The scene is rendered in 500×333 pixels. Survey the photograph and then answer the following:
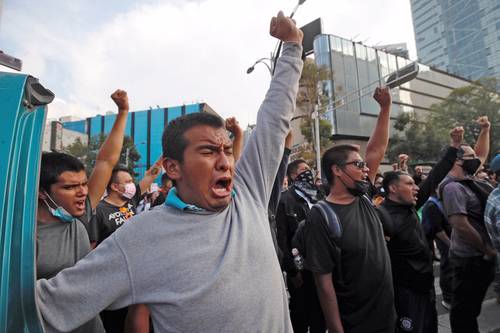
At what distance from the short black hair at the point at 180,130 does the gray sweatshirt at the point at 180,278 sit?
0.25 m

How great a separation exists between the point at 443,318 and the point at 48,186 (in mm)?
4806

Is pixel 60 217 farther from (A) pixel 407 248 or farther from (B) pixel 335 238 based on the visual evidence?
(A) pixel 407 248

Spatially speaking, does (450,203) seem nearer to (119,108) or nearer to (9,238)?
(119,108)

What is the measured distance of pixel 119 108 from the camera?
244 cm

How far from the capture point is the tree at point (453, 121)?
34.1 meters

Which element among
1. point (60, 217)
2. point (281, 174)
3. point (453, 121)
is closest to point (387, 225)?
point (281, 174)

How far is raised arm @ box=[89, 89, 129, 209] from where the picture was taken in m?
2.38

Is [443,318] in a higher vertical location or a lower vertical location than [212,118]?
lower

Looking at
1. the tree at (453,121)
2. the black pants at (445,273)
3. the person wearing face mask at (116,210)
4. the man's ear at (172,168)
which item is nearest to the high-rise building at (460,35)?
the tree at (453,121)

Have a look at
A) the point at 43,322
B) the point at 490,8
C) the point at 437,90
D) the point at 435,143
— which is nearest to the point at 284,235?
the point at 43,322

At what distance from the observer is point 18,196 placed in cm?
99

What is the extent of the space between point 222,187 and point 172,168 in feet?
0.82

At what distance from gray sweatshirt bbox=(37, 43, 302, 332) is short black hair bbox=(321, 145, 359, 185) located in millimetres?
1638

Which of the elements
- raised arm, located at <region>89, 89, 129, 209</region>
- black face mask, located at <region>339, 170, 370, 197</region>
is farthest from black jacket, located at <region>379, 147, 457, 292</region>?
raised arm, located at <region>89, 89, 129, 209</region>
